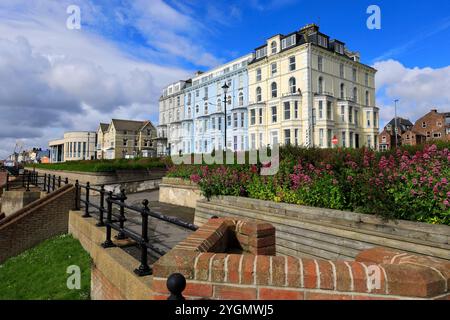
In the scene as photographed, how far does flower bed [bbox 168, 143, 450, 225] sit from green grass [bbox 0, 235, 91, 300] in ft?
12.5

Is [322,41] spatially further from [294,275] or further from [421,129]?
[421,129]

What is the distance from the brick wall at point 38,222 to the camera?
31.2 feet

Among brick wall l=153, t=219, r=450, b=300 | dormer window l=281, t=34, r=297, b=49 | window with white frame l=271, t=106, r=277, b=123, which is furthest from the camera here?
window with white frame l=271, t=106, r=277, b=123

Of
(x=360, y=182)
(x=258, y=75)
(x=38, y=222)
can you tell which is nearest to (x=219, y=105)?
(x=258, y=75)

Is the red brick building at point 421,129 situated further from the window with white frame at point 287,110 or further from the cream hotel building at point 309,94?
the window with white frame at point 287,110

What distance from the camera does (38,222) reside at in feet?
32.2

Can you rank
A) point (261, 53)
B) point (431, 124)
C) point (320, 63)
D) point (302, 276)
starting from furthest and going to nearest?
point (431, 124) → point (261, 53) → point (320, 63) → point (302, 276)

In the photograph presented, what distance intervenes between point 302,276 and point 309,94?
111ft

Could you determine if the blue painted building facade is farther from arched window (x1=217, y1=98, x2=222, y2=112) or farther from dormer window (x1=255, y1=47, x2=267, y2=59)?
dormer window (x1=255, y1=47, x2=267, y2=59)

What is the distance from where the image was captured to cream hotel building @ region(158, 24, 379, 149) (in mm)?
33688

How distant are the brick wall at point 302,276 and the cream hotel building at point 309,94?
2975 cm

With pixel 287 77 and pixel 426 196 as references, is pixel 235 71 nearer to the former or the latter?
pixel 287 77

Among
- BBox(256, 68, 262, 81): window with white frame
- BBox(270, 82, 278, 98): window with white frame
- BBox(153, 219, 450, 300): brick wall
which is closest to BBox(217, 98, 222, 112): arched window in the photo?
BBox(256, 68, 262, 81): window with white frame
